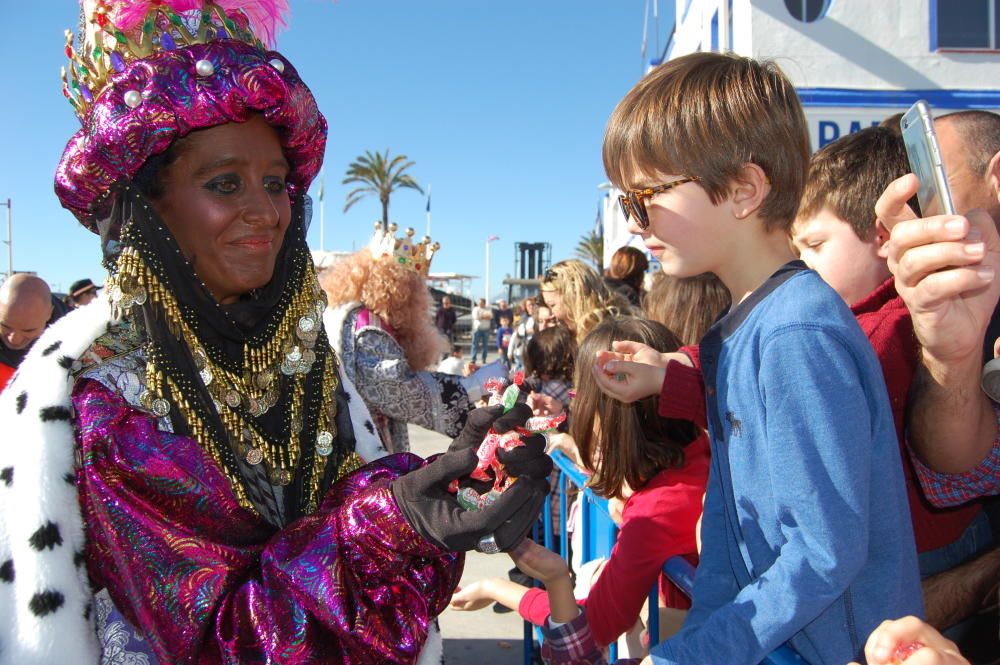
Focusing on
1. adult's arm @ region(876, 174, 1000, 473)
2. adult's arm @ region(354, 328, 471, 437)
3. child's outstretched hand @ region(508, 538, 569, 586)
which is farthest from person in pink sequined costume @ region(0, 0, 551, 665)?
adult's arm @ region(354, 328, 471, 437)

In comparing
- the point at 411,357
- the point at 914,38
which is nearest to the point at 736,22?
the point at 914,38

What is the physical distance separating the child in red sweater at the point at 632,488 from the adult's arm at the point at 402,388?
1094 mm

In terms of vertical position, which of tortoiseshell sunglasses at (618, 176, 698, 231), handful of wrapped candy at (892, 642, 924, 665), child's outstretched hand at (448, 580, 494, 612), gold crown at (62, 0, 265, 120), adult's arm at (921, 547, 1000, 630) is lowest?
child's outstretched hand at (448, 580, 494, 612)

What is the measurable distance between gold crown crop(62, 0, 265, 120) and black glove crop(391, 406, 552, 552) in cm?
97

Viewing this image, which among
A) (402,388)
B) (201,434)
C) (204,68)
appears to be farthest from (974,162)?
(402,388)

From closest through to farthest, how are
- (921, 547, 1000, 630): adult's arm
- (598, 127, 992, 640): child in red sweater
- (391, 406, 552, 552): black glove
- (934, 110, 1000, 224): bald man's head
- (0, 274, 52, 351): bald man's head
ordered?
(391, 406, 552, 552): black glove
(921, 547, 1000, 630): adult's arm
(598, 127, 992, 640): child in red sweater
(934, 110, 1000, 224): bald man's head
(0, 274, 52, 351): bald man's head

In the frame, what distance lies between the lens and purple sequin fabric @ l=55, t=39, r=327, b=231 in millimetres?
1459

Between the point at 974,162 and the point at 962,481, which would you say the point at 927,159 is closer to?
the point at 962,481

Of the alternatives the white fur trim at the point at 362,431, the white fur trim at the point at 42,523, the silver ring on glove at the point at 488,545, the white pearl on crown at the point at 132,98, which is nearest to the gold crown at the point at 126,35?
the white pearl on crown at the point at 132,98

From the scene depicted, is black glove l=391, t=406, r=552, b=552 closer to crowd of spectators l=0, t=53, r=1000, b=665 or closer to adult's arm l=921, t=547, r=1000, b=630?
crowd of spectators l=0, t=53, r=1000, b=665

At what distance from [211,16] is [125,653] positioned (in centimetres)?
142

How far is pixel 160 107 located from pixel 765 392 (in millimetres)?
1352

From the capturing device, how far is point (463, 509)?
130cm

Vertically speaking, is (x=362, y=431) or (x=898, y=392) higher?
(x=898, y=392)
